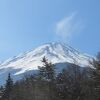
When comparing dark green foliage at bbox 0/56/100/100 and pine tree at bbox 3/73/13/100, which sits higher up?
pine tree at bbox 3/73/13/100

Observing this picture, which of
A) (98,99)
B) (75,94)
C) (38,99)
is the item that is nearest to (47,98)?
(38,99)

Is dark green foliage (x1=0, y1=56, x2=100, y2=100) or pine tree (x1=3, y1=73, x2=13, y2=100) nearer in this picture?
dark green foliage (x1=0, y1=56, x2=100, y2=100)

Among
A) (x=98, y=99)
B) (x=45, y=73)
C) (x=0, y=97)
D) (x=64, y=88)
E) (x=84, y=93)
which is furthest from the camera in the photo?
(x=0, y=97)

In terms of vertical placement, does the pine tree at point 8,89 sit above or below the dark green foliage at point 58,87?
above

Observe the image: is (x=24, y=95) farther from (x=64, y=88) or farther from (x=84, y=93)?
(x=84, y=93)

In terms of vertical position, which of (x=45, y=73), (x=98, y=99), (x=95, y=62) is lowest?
(x=98, y=99)

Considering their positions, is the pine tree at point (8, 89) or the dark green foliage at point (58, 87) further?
the pine tree at point (8, 89)

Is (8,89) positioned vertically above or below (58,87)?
above

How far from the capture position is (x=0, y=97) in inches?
2689

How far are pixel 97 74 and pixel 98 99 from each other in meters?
3.92

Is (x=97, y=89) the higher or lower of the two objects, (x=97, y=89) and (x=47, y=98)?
the lower

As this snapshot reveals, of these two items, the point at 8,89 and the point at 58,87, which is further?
the point at 8,89

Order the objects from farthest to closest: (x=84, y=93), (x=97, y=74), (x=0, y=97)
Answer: (x=0, y=97) < (x=84, y=93) < (x=97, y=74)

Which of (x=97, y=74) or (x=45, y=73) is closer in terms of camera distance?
(x=97, y=74)
